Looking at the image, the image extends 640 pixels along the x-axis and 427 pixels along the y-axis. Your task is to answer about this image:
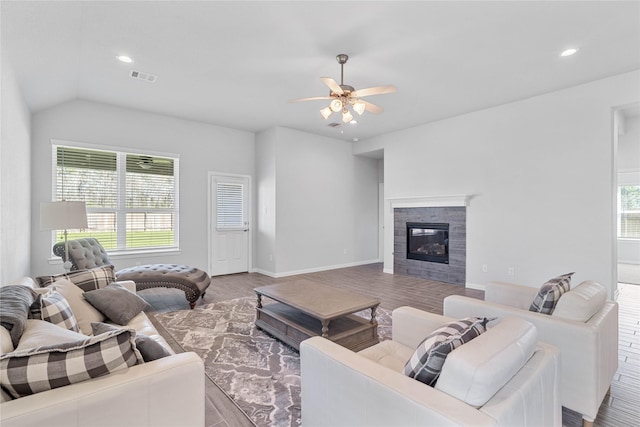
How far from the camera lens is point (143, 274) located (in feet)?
13.1

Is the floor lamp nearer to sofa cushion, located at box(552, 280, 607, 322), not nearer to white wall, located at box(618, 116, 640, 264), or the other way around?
sofa cushion, located at box(552, 280, 607, 322)

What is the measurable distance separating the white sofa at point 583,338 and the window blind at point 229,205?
5.21 metres

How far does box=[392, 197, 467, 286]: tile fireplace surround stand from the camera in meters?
5.41

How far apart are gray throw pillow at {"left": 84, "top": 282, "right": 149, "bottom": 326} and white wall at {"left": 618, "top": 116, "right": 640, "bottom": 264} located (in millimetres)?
8819

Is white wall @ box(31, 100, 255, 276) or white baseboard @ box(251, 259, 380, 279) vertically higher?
white wall @ box(31, 100, 255, 276)

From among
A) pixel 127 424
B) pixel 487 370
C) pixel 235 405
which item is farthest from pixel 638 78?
pixel 127 424

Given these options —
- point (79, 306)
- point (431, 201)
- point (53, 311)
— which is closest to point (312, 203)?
point (431, 201)

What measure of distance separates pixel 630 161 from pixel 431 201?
4.56 metres

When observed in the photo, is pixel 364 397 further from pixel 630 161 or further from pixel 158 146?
pixel 630 161

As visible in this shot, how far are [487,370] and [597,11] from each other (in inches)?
132

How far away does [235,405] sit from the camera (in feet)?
6.69

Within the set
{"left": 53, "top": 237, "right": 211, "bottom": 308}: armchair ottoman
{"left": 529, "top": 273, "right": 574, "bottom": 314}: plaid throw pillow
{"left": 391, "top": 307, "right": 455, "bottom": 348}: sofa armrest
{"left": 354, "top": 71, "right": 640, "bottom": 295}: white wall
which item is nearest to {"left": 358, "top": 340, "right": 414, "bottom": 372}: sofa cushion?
{"left": 391, "top": 307, "right": 455, "bottom": 348}: sofa armrest

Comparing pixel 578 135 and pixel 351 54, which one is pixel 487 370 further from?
pixel 578 135

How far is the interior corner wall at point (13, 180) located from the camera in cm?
262
